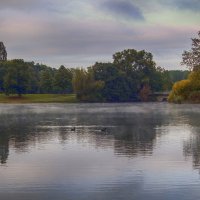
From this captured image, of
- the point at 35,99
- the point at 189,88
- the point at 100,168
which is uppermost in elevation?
the point at 189,88

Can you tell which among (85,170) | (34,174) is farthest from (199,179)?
(34,174)

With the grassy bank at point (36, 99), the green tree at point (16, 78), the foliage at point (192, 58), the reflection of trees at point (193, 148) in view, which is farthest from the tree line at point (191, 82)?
the reflection of trees at point (193, 148)

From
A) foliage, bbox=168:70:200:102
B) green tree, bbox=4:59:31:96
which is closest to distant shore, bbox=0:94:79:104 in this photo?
green tree, bbox=4:59:31:96

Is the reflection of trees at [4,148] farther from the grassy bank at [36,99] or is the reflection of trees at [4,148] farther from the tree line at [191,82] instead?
the grassy bank at [36,99]

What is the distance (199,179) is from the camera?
75.2ft

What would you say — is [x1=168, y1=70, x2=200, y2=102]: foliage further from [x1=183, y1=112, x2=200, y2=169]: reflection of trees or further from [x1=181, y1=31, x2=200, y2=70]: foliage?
[x1=183, y1=112, x2=200, y2=169]: reflection of trees

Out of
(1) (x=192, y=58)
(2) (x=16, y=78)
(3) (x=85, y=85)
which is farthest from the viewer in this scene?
(2) (x=16, y=78)

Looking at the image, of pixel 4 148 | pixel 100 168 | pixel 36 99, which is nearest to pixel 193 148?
pixel 100 168

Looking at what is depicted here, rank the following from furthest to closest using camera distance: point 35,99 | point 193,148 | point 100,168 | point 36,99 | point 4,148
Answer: point 35,99, point 36,99, point 4,148, point 193,148, point 100,168

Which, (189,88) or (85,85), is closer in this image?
(189,88)

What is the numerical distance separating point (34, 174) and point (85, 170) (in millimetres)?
2892

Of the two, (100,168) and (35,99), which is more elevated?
(35,99)

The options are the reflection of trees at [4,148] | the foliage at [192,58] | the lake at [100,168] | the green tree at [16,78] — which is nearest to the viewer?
the lake at [100,168]

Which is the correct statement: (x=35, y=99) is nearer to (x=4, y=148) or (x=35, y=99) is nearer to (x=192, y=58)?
(x=192, y=58)
